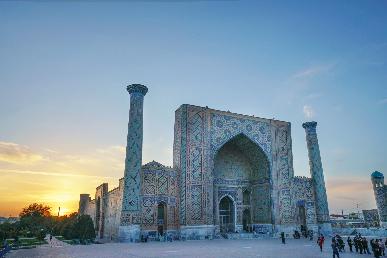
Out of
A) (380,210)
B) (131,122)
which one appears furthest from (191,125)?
(380,210)

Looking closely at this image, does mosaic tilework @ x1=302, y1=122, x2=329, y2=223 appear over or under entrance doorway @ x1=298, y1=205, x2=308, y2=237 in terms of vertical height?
over

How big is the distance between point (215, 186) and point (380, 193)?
56.7 feet

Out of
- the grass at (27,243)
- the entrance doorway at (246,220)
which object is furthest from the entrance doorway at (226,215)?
the grass at (27,243)

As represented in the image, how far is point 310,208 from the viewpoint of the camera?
26734 mm

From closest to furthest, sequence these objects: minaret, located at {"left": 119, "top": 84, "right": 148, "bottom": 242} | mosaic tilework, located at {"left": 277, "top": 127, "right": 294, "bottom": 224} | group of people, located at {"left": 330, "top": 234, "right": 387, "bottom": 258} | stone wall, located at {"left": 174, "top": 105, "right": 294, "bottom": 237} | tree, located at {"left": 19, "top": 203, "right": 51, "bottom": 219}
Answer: group of people, located at {"left": 330, "top": 234, "right": 387, "bottom": 258} → minaret, located at {"left": 119, "top": 84, "right": 148, "bottom": 242} → stone wall, located at {"left": 174, "top": 105, "right": 294, "bottom": 237} → mosaic tilework, located at {"left": 277, "top": 127, "right": 294, "bottom": 224} → tree, located at {"left": 19, "top": 203, "right": 51, "bottom": 219}

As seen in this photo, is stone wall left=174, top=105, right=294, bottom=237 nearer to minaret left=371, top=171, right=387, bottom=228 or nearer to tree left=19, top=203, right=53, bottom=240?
minaret left=371, top=171, right=387, bottom=228

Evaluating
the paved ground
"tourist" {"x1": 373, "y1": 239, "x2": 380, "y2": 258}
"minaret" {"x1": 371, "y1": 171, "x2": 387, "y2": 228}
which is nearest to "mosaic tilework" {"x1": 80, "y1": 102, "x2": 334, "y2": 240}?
"minaret" {"x1": 371, "y1": 171, "x2": 387, "y2": 228}

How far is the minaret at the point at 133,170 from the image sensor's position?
61.2 ft

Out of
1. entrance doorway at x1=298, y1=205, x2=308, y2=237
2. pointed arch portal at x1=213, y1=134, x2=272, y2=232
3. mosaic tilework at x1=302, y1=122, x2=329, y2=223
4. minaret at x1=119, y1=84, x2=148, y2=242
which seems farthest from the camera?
mosaic tilework at x1=302, y1=122, x2=329, y2=223

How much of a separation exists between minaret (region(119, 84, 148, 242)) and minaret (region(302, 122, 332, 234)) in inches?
641

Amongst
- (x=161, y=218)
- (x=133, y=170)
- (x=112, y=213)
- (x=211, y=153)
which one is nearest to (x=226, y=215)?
(x=211, y=153)

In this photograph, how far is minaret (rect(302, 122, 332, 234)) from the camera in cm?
2638

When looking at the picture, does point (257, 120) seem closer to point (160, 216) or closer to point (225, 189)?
point (225, 189)

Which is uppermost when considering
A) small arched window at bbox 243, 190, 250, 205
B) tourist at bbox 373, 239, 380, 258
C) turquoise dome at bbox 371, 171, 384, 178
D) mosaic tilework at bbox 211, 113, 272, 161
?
mosaic tilework at bbox 211, 113, 272, 161
